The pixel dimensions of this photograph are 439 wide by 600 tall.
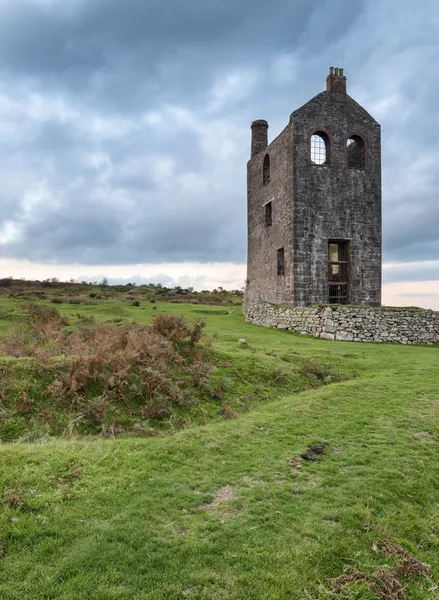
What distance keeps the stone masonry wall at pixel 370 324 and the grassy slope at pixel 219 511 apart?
15770 mm

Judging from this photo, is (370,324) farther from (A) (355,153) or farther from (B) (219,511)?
(B) (219,511)

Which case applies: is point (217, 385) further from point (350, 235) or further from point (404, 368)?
point (350, 235)

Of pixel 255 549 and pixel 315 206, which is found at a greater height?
pixel 315 206

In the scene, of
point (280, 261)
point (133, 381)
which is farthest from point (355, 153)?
point (133, 381)

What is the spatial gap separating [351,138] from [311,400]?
1013 inches

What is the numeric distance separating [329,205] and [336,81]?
919cm

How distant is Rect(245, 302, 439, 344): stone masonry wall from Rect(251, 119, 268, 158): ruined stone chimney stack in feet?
55.3

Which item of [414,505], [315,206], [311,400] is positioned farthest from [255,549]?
[315,206]

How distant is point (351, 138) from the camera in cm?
3105

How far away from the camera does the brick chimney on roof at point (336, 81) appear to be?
30109 millimetres

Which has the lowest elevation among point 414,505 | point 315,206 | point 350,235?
point 414,505

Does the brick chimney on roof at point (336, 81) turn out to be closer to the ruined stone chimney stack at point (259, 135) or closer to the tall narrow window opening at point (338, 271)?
the ruined stone chimney stack at point (259, 135)

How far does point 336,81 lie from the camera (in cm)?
3020

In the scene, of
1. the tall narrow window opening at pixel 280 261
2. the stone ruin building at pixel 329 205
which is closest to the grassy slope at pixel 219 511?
the stone ruin building at pixel 329 205
